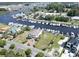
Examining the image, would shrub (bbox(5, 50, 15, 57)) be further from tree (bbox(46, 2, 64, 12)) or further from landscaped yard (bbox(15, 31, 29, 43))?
tree (bbox(46, 2, 64, 12))

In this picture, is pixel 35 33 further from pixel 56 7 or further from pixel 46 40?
pixel 56 7

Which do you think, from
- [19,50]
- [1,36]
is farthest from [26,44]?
[1,36]

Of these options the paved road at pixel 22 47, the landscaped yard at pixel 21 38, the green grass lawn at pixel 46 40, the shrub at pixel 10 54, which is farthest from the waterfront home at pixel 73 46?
the shrub at pixel 10 54

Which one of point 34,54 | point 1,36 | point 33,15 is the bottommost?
point 34,54

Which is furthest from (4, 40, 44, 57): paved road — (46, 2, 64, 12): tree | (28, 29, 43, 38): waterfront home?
(46, 2, 64, 12): tree

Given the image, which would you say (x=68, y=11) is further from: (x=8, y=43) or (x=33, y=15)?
(x=8, y=43)

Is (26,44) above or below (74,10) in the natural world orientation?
below

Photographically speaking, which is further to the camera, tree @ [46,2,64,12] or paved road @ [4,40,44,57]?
tree @ [46,2,64,12]

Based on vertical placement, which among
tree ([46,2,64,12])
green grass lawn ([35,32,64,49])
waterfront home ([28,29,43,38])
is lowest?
green grass lawn ([35,32,64,49])
